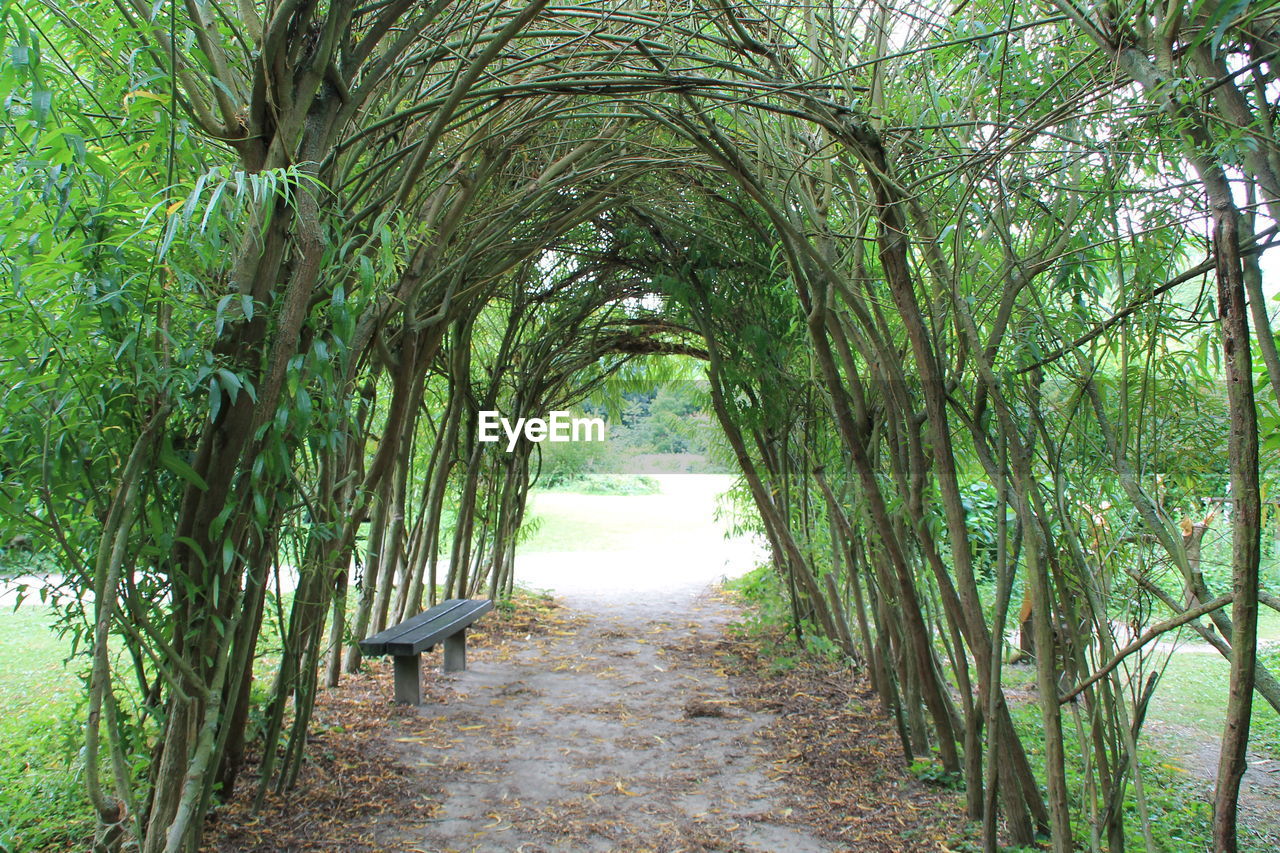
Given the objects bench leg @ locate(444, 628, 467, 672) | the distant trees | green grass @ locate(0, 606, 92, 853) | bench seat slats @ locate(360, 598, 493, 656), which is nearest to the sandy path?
bench leg @ locate(444, 628, 467, 672)

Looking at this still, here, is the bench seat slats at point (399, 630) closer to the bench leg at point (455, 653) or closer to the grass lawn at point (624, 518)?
the bench leg at point (455, 653)

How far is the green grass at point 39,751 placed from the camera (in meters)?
2.14

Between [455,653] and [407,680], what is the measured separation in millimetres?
748

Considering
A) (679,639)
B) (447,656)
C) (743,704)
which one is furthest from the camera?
(679,639)

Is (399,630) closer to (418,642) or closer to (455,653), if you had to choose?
(418,642)

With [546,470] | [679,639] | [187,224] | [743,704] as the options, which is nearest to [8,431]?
[187,224]

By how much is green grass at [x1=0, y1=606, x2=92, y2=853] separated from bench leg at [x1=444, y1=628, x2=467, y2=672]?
5.52ft

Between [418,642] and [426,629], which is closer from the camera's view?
[418,642]

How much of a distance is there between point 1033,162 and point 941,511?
129 centimetres

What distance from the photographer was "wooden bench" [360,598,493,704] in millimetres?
3625

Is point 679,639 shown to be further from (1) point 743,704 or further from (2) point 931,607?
(2) point 931,607

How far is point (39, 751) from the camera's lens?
2.84m

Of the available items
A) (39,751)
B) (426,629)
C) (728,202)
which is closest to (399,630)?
(426,629)

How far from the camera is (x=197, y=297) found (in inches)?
60.1
